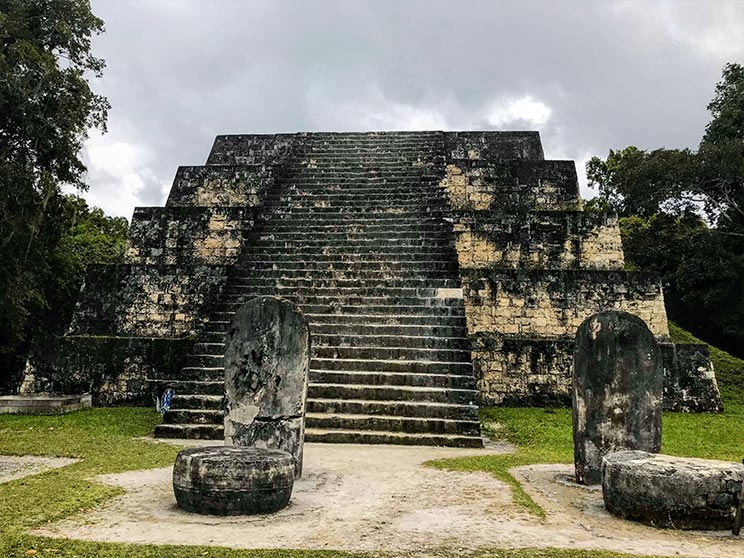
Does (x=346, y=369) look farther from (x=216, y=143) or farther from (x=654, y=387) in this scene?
(x=216, y=143)

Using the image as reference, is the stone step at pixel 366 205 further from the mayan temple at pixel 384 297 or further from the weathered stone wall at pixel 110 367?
the weathered stone wall at pixel 110 367

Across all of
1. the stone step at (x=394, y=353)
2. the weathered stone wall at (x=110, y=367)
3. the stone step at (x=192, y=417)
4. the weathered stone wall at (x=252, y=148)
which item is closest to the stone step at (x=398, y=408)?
the stone step at (x=394, y=353)

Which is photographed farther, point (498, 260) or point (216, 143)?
point (216, 143)

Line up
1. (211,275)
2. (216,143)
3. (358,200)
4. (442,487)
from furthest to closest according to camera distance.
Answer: (216,143), (358,200), (211,275), (442,487)

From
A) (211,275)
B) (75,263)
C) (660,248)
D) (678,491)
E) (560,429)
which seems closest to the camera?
(678,491)

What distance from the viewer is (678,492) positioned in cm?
398

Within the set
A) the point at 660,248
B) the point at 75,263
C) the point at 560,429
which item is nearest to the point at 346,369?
the point at 560,429

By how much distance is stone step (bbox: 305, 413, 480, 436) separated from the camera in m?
7.43

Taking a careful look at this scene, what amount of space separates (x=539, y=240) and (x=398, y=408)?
205 inches

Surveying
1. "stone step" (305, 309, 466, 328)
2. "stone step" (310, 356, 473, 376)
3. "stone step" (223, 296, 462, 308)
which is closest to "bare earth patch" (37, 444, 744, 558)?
"stone step" (310, 356, 473, 376)

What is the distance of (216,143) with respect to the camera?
1756 cm

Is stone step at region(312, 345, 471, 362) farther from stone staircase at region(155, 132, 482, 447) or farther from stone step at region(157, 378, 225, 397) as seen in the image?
stone step at region(157, 378, 225, 397)

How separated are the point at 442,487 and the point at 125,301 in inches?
313

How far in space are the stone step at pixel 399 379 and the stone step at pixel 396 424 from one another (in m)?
0.70
